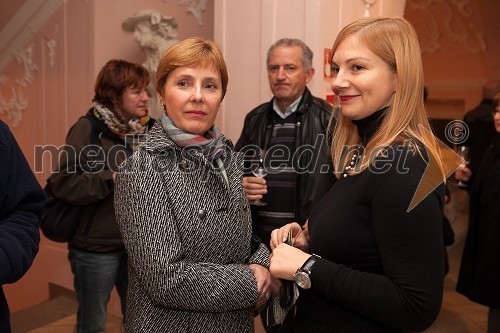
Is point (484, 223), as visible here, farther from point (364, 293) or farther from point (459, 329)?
point (364, 293)

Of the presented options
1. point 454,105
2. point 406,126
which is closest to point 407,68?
point 406,126

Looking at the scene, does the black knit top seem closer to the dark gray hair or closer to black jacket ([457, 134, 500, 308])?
the dark gray hair

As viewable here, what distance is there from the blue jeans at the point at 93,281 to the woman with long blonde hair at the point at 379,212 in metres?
1.53

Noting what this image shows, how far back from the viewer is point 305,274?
49.8 inches

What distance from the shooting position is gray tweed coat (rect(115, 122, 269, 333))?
1322 mm

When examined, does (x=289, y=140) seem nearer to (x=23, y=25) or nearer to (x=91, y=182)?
(x=91, y=182)

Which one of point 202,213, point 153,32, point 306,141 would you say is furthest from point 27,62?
point 202,213

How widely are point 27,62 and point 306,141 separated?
10.1 feet

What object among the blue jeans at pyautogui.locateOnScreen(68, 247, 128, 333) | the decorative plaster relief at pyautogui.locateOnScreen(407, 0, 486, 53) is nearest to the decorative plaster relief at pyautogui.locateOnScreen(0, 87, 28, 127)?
the blue jeans at pyautogui.locateOnScreen(68, 247, 128, 333)

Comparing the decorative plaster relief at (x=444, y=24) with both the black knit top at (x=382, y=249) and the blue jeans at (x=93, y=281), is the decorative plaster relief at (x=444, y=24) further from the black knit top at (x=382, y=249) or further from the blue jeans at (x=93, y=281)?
the black knit top at (x=382, y=249)

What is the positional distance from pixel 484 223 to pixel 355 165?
2.22m

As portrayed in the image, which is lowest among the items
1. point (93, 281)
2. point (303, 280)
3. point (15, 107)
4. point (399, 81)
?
point (93, 281)

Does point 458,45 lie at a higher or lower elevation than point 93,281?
higher

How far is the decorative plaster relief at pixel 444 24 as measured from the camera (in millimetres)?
7023
